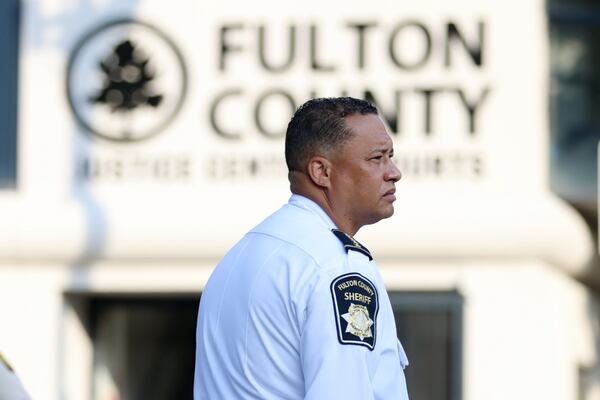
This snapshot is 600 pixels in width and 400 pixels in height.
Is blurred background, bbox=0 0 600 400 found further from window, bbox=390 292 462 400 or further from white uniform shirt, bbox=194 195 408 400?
white uniform shirt, bbox=194 195 408 400

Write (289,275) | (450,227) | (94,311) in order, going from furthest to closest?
(94,311) < (450,227) < (289,275)

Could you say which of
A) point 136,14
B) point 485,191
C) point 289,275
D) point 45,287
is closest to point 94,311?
point 45,287

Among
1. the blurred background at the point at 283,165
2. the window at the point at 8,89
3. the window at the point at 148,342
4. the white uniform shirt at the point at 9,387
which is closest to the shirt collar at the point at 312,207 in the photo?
the white uniform shirt at the point at 9,387

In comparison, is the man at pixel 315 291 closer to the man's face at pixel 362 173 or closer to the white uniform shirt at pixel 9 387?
the man's face at pixel 362 173

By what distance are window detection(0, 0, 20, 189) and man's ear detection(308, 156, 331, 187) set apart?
8708 mm

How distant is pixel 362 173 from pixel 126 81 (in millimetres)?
8498

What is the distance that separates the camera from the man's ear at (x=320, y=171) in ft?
10.6

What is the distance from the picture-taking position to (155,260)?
11.5 metres

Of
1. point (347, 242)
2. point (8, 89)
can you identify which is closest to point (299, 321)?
point (347, 242)

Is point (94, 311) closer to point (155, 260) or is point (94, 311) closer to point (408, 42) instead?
point (155, 260)

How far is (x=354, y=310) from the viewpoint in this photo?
9.82 feet

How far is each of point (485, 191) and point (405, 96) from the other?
0.97 metres

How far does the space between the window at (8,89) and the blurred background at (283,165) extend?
0.6 inches

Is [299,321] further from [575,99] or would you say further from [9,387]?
[575,99]
